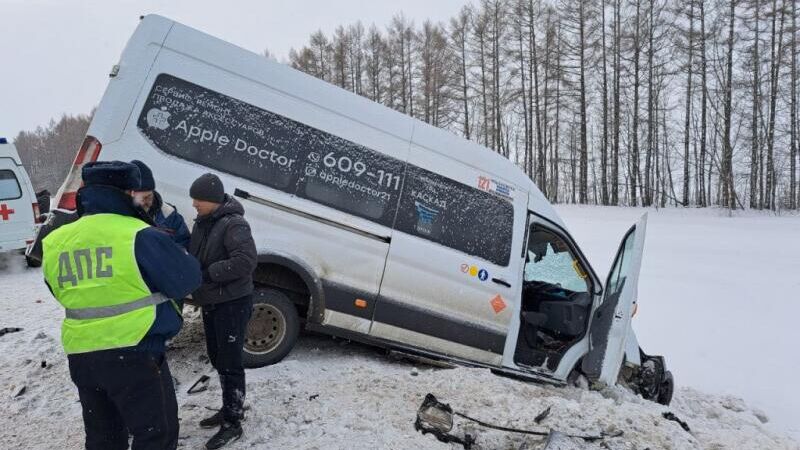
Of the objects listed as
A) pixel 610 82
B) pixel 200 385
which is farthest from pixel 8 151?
pixel 610 82

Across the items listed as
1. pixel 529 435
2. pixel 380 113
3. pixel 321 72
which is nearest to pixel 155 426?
pixel 529 435

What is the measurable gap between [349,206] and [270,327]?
4.14ft

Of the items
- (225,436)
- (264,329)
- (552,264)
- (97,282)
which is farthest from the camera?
(552,264)

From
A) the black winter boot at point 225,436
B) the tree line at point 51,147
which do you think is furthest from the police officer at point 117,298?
the tree line at point 51,147

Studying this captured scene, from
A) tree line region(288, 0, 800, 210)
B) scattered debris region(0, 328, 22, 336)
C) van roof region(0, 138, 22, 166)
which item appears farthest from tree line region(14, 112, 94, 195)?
scattered debris region(0, 328, 22, 336)

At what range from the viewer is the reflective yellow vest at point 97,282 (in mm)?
2143

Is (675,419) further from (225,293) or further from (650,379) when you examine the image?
(225,293)

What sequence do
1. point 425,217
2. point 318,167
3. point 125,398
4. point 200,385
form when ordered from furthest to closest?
1. point 425,217
2. point 318,167
3. point 200,385
4. point 125,398

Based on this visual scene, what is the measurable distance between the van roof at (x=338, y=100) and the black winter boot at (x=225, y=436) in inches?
108

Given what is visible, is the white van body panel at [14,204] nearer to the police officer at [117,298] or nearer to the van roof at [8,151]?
the van roof at [8,151]

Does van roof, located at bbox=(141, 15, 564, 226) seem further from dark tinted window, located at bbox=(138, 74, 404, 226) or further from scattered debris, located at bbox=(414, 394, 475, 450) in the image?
scattered debris, located at bbox=(414, 394, 475, 450)

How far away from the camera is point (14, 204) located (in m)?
10.1

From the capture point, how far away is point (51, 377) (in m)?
4.09

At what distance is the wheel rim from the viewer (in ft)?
14.0
